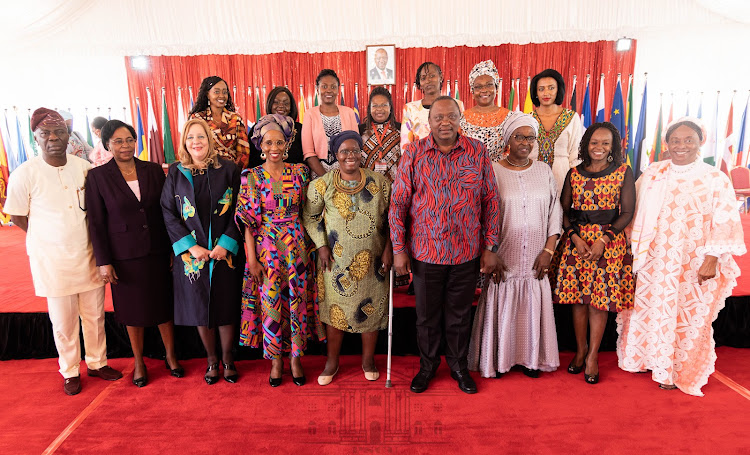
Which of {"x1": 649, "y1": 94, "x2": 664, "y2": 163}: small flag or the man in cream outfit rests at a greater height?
{"x1": 649, "y1": 94, "x2": 664, "y2": 163}: small flag

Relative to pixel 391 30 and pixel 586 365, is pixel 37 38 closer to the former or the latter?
pixel 391 30

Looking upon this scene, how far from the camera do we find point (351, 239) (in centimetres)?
248

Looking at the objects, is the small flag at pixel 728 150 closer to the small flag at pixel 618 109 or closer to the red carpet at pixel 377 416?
the small flag at pixel 618 109

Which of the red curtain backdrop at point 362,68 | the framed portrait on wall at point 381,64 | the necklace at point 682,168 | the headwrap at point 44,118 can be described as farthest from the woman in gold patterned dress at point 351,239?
the framed portrait on wall at point 381,64

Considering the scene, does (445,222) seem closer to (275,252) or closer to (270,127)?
(275,252)

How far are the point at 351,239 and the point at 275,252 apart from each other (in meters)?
0.48

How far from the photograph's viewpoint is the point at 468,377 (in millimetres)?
2607

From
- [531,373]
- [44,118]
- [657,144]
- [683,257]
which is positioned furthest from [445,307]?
[657,144]

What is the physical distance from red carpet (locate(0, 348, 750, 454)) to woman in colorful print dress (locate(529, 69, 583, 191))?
1.51 metres

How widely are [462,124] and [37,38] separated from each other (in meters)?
8.99

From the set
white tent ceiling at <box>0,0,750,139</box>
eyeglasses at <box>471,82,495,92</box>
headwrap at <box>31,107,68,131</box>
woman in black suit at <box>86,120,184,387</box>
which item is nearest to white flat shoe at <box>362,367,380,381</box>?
woman in black suit at <box>86,120,184,387</box>

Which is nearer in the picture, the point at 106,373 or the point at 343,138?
the point at 343,138

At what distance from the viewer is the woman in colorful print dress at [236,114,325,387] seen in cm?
249

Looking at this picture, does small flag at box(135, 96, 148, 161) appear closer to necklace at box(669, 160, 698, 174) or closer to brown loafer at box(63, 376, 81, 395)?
brown loafer at box(63, 376, 81, 395)
